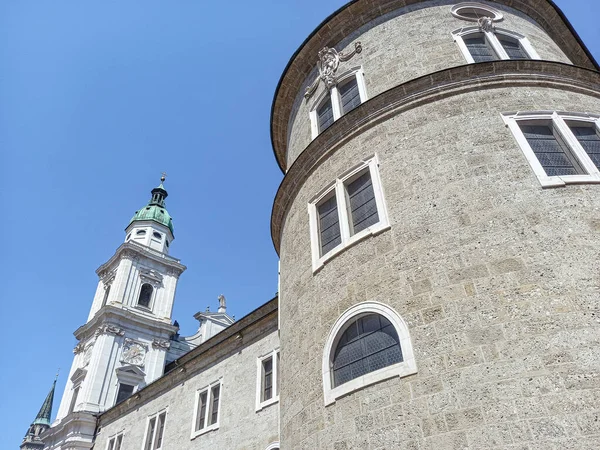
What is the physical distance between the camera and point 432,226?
723 centimetres

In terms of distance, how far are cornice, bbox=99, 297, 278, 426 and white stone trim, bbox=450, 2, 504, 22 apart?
12054 millimetres

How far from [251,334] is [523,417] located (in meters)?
15.2

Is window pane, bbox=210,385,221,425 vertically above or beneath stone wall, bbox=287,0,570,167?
beneath

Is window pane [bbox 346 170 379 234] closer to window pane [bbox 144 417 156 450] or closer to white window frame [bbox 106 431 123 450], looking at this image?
window pane [bbox 144 417 156 450]

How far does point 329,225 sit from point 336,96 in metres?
4.18

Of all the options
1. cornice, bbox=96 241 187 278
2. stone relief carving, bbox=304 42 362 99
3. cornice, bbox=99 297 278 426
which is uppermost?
cornice, bbox=96 241 187 278

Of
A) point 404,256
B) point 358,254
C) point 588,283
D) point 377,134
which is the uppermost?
point 377,134

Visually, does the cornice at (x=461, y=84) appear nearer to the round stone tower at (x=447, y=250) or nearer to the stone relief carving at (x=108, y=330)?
the round stone tower at (x=447, y=250)

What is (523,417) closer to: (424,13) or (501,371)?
(501,371)

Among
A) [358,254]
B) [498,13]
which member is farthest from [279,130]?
[358,254]

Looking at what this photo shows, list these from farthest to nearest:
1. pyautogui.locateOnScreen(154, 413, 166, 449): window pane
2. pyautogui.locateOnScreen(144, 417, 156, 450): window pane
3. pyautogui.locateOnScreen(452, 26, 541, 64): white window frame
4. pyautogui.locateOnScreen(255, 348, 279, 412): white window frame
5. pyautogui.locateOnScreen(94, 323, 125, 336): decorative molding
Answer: pyautogui.locateOnScreen(94, 323, 125, 336): decorative molding
pyautogui.locateOnScreen(144, 417, 156, 450): window pane
pyautogui.locateOnScreen(154, 413, 166, 449): window pane
pyautogui.locateOnScreen(255, 348, 279, 412): white window frame
pyautogui.locateOnScreen(452, 26, 541, 64): white window frame

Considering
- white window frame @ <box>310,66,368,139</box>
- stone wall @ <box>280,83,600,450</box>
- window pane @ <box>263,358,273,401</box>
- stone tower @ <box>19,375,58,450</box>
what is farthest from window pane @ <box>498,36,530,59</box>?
stone tower @ <box>19,375,58,450</box>

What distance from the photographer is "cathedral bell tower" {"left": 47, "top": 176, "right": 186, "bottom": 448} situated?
1437 inches

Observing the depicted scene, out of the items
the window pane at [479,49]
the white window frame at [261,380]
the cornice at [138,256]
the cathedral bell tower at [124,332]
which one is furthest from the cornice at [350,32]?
the cornice at [138,256]
